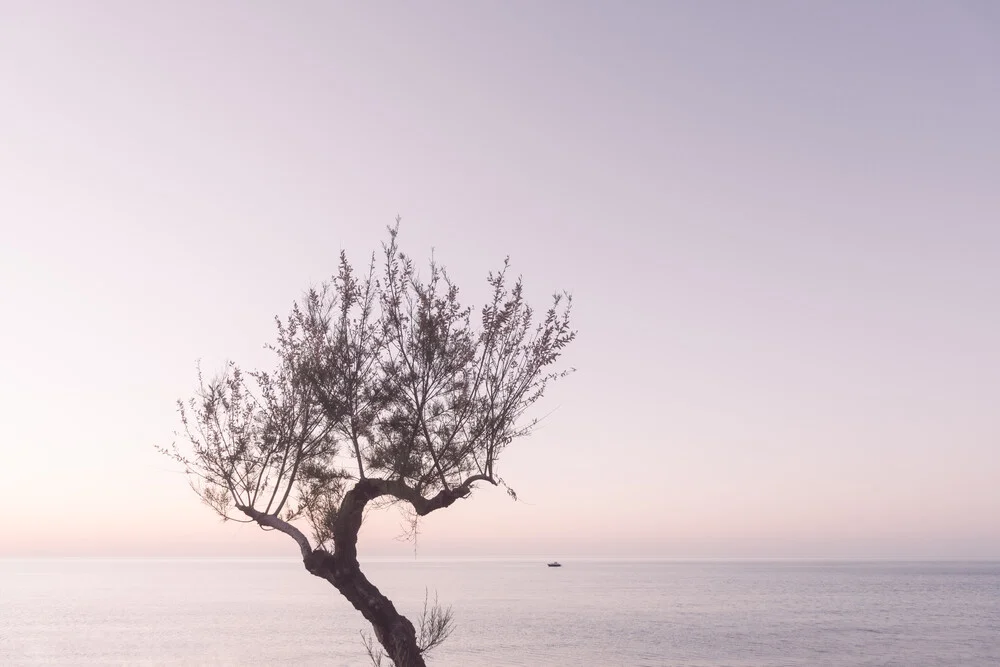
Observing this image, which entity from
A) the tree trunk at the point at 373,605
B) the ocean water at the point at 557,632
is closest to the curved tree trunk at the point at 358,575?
the tree trunk at the point at 373,605

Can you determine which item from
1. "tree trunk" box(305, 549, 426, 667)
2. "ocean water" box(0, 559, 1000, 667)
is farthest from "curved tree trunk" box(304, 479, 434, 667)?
"ocean water" box(0, 559, 1000, 667)

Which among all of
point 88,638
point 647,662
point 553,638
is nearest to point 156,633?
point 88,638

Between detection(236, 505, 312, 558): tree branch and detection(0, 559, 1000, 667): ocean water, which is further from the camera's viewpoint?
detection(0, 559, 1000, 667): ocean water

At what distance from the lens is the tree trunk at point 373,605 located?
19.2m

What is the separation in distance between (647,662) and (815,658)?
1261 centimetres

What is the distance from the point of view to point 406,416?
19219 millimetres

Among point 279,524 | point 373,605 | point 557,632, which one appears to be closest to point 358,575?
point 373,605

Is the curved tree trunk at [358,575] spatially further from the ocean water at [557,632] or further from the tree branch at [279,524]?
the ocean water at [557,632]

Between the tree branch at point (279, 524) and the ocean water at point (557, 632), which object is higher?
the tree branch at point (279, 524)

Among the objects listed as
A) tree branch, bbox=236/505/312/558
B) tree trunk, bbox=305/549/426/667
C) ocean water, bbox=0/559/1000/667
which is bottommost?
ocean water, bbox=0/559/1000/667

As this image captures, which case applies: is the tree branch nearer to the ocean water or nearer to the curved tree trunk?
the curved tree trunk

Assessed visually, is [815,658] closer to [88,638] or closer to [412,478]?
[412,478]

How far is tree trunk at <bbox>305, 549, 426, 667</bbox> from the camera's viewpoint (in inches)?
756

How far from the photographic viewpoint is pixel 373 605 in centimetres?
1939
